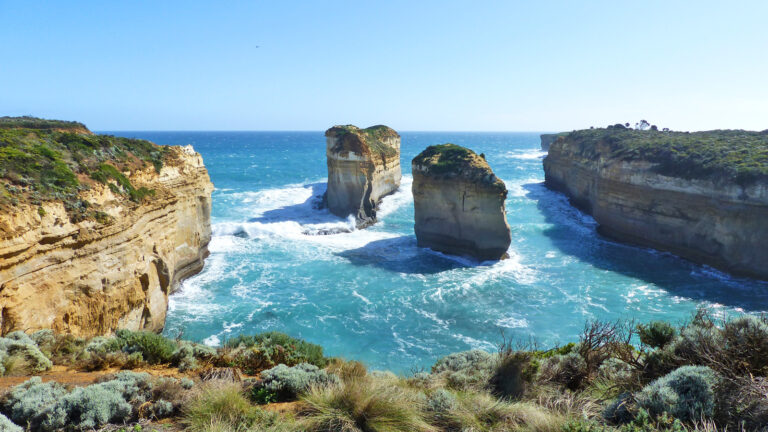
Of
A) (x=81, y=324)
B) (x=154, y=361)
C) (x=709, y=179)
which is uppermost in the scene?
(x=709, y=179)

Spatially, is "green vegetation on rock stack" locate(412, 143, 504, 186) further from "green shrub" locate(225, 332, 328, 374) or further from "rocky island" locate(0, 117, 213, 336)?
"green shrub" locate(225, 332, 328, 374)

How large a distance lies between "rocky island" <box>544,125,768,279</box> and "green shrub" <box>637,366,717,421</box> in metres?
22.0

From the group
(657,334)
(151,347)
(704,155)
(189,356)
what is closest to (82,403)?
(189,356)

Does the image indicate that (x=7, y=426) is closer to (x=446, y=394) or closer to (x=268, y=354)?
(x=268, y=354)

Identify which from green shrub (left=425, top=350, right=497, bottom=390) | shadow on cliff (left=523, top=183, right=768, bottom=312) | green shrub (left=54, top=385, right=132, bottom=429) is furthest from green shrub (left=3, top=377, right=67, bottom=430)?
shadow on cliff (left=523, top=183, right=768, bottom=312)

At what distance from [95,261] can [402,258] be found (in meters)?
15.5

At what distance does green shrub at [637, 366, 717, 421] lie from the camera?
14.4ft

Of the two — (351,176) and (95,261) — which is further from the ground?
(351,176)

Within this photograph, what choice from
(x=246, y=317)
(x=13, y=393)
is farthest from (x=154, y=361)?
(x=246, y=317)

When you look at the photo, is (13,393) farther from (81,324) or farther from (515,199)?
(515,199)

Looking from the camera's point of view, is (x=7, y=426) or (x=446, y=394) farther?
(x=446, y=394)

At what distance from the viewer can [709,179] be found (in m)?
22.6

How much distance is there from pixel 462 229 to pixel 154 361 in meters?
18.8

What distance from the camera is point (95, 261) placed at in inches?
436
